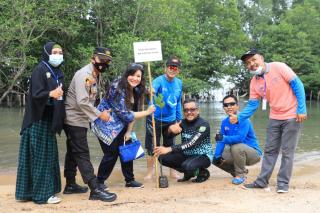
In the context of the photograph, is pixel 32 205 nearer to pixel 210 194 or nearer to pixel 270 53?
pixel 210 194

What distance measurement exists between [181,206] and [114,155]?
131cm

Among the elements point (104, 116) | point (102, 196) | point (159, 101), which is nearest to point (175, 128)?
point (159, 101)

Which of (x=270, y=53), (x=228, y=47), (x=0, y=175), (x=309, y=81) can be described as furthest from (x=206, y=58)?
(x=0, y=175)

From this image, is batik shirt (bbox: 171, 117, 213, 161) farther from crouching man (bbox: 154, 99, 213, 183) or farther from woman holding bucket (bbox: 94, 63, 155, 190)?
woman holding bucket (bbox: 94, 63, 155, 190)

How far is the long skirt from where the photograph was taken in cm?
507

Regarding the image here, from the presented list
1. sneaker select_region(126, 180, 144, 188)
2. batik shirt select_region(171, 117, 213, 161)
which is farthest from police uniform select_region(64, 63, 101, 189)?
batik shirt select_region(171, 117, 213, 161)

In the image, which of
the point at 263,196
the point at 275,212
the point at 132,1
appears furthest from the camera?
the point at 132,1

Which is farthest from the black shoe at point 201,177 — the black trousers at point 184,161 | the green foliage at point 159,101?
the green foliage at point 159,101

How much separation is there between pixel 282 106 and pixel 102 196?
2.65 metres

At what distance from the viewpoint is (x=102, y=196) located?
5.22m

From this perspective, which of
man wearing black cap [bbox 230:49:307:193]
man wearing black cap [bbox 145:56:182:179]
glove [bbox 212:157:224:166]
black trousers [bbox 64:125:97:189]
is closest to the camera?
black trousers [bbox 64:125:97:189]

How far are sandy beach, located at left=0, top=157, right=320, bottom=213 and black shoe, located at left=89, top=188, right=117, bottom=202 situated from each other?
0.07 meters

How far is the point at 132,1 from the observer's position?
2905 cm

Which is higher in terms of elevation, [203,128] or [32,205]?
[203,128]
